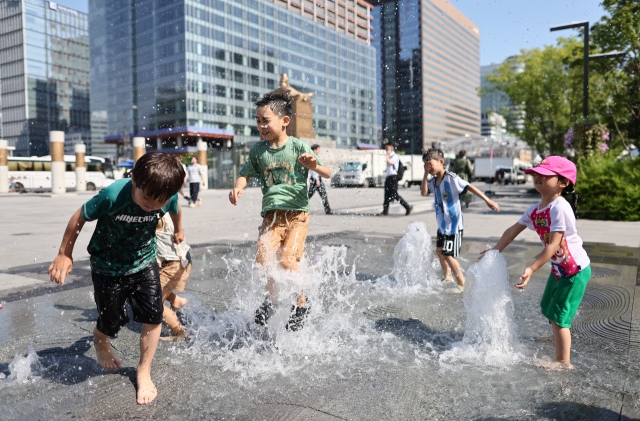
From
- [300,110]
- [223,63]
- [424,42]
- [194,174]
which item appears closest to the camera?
[424,42]

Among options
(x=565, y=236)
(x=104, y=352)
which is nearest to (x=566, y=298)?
(x=565, y=236)

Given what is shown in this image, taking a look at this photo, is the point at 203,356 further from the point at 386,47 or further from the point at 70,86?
the point at 70,86

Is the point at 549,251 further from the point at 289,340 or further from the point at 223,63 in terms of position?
the point at 223,63

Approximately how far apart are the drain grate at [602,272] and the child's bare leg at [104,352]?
528 centimetres

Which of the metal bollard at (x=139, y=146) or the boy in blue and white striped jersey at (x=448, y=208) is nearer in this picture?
the boy in blue and white striped jersey at (x=448, y=208)

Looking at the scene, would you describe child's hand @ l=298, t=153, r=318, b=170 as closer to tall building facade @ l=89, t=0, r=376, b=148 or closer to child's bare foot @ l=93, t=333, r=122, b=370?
child's bare foot @ l=93, t=333, r=122, b=370

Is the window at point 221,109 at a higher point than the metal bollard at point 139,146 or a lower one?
higher

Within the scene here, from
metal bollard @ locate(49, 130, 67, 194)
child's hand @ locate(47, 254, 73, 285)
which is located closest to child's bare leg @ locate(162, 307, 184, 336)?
child's hand @ locate(47, 254, 73, 285)

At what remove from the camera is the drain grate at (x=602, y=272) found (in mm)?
5812

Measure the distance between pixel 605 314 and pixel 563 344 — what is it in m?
1.55

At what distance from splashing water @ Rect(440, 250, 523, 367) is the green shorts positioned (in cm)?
30

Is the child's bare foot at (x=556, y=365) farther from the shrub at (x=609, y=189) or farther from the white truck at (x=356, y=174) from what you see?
the white truck at (x=356, y=174)

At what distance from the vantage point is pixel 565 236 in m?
3.08

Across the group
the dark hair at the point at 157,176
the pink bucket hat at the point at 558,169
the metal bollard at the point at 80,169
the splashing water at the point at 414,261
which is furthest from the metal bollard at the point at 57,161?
the pink bucket hat at the point at 558,169
